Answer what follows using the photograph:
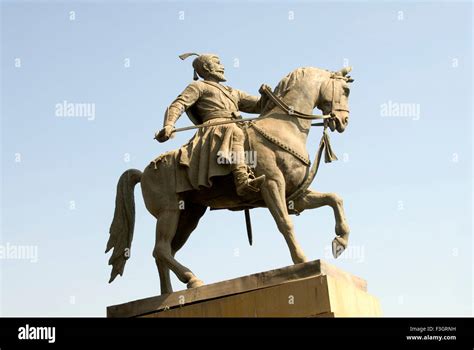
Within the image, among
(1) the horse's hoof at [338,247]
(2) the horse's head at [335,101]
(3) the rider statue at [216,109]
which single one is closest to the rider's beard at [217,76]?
(3) the rider statue at [216,109]

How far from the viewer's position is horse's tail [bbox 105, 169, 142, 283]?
49.8ft

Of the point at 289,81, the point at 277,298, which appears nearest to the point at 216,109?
the point at 289,81

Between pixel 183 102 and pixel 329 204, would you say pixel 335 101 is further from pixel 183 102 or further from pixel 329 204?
pixel 183 102

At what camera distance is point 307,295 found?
44.0 ft

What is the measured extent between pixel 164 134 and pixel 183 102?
1.87 ft

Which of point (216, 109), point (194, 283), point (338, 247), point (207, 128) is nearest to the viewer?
point (194, 283)

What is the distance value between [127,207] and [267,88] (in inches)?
97.4

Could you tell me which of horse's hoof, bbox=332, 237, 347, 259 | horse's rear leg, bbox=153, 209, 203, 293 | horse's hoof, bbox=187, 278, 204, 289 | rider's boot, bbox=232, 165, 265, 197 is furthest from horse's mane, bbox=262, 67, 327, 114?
horse's hoof, bbox=187, 278, 204, 289

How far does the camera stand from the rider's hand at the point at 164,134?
585 inches

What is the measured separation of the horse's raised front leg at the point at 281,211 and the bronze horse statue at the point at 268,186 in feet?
0.04

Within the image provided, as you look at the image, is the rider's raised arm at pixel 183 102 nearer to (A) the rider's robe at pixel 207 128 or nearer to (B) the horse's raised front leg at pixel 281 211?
(A) the rider's robe at pixel 207 128

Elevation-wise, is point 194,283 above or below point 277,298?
above

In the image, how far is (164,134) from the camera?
1485 cm
